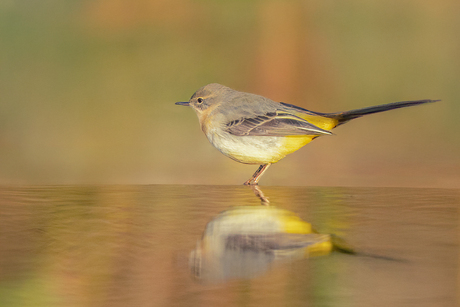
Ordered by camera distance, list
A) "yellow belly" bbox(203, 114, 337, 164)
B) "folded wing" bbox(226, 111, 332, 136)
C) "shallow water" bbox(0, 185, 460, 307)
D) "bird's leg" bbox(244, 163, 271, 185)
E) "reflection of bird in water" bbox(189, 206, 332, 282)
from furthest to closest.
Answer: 1. "bird's leg" bbox(244, 163, 271, 185)
2. "yellow belly" bbox(203, 114, 337, 164)
3. "folded wing" bbox(226, 111, 332, 136)
4. "reflection of bird in water" bbox(189, 206, 332, 282)
5. "shallow water" bbox(0, 185, 460, 307)

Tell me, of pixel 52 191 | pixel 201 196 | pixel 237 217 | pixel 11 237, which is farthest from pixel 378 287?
pixel 52 191

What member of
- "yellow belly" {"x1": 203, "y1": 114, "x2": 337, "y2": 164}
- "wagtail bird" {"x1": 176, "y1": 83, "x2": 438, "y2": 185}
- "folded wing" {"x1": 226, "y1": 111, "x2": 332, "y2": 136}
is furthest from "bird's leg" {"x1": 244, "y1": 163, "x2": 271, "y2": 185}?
"folded wing" {"x1": 226, "y1": 111, "x2": 332, "y2": 136}

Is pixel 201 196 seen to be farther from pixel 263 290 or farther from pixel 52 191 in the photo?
pixel 263 290

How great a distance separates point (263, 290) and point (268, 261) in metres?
0.23

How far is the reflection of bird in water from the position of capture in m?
1.12

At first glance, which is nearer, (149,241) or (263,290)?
(263,290)

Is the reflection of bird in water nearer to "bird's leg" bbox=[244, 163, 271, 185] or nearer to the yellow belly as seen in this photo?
the yellow belly

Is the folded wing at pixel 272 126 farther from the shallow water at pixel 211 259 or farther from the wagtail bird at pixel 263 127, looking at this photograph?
the shallow water at pixel 211 259

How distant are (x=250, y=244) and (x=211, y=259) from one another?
191mm

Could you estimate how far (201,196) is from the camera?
8.59 ft

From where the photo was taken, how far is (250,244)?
4.47 ft

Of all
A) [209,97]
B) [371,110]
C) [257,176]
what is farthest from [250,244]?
[209,97]

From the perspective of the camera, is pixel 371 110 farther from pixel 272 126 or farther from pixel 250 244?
pixel 250 244

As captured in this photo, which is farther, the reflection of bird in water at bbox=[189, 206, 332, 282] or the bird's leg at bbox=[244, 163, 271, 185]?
the bird's leg at bbox=[244, 163, 271, 185]
